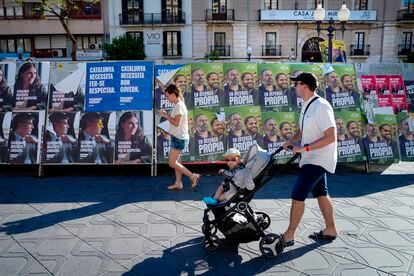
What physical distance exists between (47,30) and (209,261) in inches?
1404

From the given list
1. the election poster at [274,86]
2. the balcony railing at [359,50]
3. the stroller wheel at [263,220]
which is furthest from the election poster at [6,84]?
the balcony railing at [359,50]

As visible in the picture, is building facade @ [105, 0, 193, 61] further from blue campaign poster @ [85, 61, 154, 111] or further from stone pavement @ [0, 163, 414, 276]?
stone pavement @ [0, 163, 414, 276]

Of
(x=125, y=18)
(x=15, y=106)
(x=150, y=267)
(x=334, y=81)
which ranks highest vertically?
(x=125, y=18)

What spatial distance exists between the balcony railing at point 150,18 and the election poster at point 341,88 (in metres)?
27.7

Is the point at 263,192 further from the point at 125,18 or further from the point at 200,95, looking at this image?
the point at 125,18

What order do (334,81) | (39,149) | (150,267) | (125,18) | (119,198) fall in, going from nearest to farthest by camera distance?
1. (150,267)
2. (119,198)
3. (39,149)
4. (334,81)
5. (125,18)

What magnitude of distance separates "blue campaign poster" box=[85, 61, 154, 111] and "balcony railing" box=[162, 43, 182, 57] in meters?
27.4

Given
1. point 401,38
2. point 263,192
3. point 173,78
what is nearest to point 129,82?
point 173,78

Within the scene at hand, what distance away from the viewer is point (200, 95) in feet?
22.5

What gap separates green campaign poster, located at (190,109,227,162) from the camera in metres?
6.71

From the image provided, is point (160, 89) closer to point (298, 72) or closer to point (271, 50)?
point (298, 72)

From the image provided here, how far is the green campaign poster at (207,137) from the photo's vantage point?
22.0 feet

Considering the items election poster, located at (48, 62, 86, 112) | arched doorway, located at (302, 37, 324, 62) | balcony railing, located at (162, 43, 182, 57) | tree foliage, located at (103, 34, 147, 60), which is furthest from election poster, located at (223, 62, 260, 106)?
arched doorway, located at (302, 37, 324, 62)

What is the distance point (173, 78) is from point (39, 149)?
2811 millimetres
